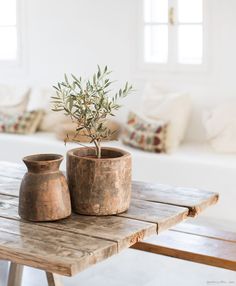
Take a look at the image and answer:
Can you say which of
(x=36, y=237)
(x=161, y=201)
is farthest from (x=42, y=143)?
(x=36, y=237)

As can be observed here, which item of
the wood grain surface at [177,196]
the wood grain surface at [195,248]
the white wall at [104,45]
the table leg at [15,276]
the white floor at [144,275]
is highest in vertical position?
the white wall at [104,45]

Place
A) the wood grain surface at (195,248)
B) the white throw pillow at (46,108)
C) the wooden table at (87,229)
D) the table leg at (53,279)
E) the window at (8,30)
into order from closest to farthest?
1. the wooden table at (87,229)
2. the wood grain surface at (195,248)
3. the table leg at (53,279)
4. the white throw pillow at (46,108)
5. the window at (8,30)

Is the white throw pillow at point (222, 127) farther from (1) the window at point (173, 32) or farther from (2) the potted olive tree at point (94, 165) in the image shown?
(2) the potted olive tree at point (94, 165)

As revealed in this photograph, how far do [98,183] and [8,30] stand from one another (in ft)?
14.3

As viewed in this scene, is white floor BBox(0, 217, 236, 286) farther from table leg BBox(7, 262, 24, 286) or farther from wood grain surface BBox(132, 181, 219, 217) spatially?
wood grain surface BBox(132, 181, 219, 217)

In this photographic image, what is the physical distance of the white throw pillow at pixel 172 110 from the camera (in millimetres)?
5281

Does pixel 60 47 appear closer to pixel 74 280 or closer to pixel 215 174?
pixel 215 174

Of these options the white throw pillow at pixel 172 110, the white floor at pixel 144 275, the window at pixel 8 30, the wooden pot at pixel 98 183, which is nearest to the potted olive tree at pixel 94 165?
the wooden pot at pixel 98 183

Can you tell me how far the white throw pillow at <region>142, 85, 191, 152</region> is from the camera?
5.28 meters

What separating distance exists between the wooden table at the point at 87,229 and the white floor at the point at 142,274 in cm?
100

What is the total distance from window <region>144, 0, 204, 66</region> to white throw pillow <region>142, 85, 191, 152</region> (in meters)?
0.32

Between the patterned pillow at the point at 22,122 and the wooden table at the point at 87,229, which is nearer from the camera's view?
the wooden table at the point at 87,229

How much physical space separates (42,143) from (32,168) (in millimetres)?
3202

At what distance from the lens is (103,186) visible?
246cm
